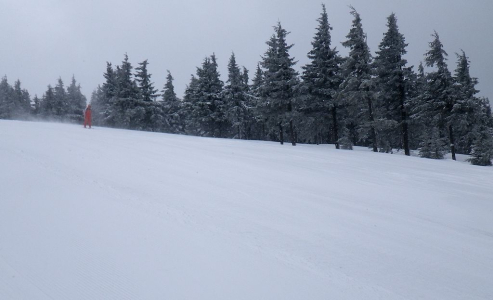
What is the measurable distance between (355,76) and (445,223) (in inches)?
849

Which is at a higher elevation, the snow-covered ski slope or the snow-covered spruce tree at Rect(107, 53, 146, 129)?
the snow-covered spruce tree at Rect(107, 53, 146, 129)

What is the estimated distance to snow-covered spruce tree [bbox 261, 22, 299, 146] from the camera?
26.2 m

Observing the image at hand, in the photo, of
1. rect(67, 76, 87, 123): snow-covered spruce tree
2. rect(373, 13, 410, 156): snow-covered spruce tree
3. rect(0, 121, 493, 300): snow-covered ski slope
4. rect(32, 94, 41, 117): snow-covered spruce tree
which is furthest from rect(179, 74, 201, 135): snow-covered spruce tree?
rect(32, 94, 41, 117): snow-covered spruce tree

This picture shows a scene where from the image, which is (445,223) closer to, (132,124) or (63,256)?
(63,256)

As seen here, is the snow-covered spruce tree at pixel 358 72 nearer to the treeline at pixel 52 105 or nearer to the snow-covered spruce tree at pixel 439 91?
the snow-covered spruce tree at pixel 439 91

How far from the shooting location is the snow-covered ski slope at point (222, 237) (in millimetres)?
3572

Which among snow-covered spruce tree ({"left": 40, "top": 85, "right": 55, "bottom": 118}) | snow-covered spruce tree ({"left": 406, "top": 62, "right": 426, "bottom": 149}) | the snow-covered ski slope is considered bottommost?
the snow-covered ski slope

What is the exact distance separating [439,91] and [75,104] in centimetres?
5922

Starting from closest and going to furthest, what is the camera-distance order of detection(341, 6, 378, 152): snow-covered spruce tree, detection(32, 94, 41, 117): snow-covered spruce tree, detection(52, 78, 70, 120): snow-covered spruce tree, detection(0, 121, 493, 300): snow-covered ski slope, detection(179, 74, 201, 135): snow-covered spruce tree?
detection(0, 121, 493, 300): snow-covered ski slope
detection(341, 6, 378, 152): snow-covered spruce tree
detection(179, 74, 201, 135): snow-covered spruce tree
detection(52, 78, 70, 120): snow-covered spruce tree
detection(32, 94, 41, 117): snow-covered spruce tree

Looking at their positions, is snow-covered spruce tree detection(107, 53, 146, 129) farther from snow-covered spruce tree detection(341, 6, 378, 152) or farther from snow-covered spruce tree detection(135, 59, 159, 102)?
snow-covered spruce tree detection(341, 6, 378, 152)

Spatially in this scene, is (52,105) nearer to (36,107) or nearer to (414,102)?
(36,107)

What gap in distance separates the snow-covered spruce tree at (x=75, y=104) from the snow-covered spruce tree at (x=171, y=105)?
17977 mm

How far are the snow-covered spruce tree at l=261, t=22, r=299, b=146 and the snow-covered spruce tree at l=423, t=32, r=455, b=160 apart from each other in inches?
468

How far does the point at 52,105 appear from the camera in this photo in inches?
2393
